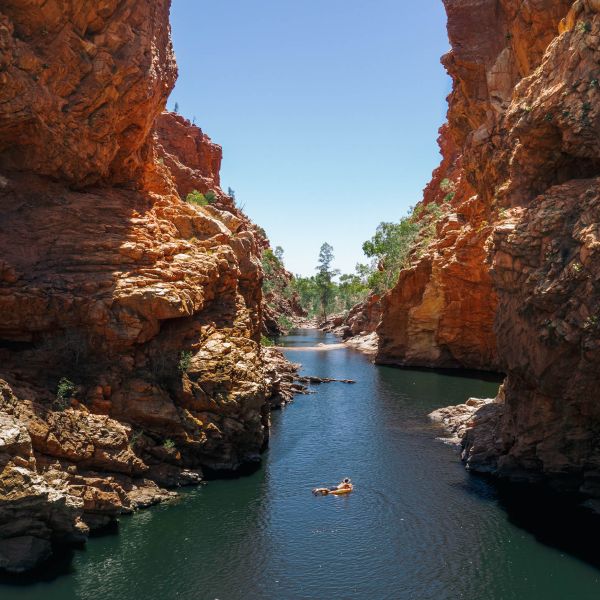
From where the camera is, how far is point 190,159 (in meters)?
80.7

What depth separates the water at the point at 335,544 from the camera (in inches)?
683

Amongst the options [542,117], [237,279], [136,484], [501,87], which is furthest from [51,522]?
[501,87]

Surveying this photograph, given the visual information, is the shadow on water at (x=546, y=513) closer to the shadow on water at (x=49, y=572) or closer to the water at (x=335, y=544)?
the water at (x=335, y=544)

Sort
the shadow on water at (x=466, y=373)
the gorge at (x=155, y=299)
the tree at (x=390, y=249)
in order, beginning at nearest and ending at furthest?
the gorge at (x=155, y=299), the shadow on water at (x=466, y=373), the tree at (x=390, y=249)

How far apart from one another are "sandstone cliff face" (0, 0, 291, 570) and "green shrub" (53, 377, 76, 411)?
9 centimetres

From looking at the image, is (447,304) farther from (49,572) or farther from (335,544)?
(49,572)

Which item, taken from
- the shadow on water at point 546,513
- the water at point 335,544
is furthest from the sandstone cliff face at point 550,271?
the water at point 335,544

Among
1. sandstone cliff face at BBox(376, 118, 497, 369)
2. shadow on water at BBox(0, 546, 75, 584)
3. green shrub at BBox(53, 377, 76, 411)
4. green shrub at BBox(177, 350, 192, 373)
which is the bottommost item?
shadow on water at BBox(0, 546, 75, 584)

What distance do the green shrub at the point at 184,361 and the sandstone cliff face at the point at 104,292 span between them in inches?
6.7

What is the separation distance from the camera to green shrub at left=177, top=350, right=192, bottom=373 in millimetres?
26688

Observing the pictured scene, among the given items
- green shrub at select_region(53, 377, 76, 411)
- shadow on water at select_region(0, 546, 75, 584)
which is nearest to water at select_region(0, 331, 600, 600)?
shadow on water at select_region(0, 546, 75, 584)

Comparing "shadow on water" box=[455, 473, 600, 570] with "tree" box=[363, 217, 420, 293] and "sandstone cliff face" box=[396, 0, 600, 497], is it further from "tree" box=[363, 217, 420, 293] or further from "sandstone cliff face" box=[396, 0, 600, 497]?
"tree" box=[363, 217, 420, 293]

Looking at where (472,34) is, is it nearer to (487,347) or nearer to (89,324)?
(487,347)

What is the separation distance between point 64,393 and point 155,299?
5789mm
